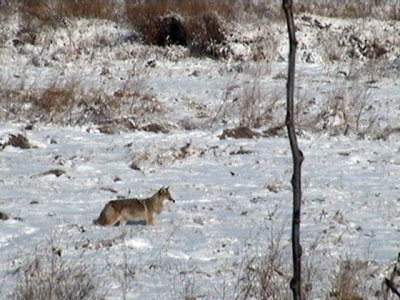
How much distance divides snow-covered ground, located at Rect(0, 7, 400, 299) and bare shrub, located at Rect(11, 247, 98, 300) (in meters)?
0.13

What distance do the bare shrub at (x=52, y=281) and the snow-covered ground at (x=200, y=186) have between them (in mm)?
125

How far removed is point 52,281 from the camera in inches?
149

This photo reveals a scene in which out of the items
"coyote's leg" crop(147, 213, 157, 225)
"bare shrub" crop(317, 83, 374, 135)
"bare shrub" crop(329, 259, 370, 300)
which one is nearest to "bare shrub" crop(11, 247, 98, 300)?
"coyote's leg" crop(147, 213, 157, 225)

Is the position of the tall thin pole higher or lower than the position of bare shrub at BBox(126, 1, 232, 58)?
higher

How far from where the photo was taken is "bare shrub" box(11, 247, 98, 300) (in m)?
3.63

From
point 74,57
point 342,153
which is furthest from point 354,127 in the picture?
point 74,57

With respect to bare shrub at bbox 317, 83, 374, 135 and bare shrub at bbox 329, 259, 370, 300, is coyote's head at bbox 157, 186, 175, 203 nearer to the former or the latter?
bare shrub at bbox 329, 259, 370, 300

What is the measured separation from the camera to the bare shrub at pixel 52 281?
3628 millimetres

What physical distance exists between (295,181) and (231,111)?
9.84 meters

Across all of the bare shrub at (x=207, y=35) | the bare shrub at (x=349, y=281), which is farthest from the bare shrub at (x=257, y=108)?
the bare shrub at (x=349, y=281)

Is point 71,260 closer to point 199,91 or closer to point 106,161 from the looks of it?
point 106,161

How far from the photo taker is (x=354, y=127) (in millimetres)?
10180

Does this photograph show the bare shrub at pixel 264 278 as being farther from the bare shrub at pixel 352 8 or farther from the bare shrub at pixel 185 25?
the bare shrub at pixel 352 8

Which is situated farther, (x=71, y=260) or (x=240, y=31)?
(x=240, y=31)
